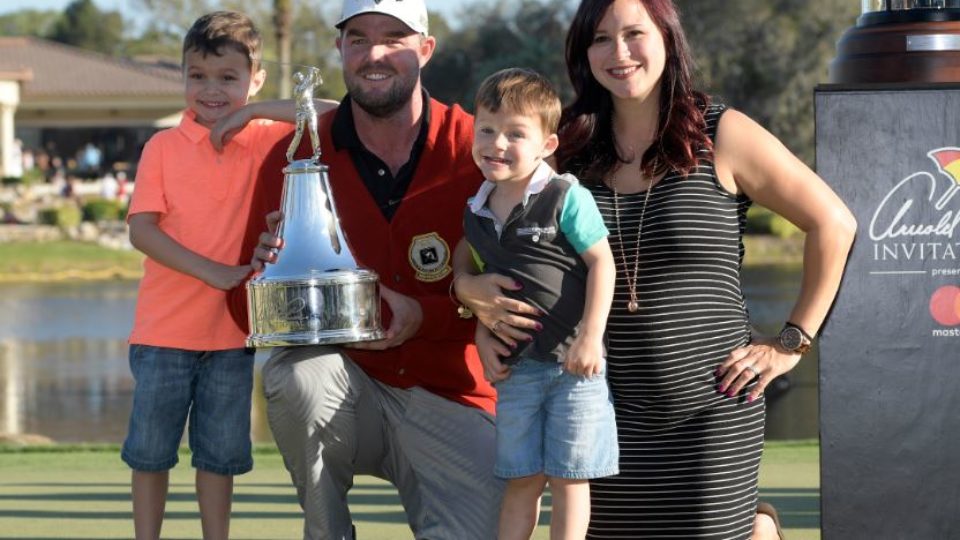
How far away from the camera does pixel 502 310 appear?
4.25 metres

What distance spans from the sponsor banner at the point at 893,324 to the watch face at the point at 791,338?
256 mm

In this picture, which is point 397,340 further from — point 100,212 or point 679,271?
point 100,212

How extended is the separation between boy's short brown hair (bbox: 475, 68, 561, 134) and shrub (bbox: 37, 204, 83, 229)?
3587cm

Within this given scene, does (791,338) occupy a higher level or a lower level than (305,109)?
lower

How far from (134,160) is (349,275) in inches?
2349

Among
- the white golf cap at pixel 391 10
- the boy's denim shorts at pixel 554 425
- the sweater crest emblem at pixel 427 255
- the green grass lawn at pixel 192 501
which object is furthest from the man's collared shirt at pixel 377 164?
the green grass lawn at pixel 192 501

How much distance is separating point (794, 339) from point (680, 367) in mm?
320

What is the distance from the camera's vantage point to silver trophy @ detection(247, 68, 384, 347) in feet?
14.1

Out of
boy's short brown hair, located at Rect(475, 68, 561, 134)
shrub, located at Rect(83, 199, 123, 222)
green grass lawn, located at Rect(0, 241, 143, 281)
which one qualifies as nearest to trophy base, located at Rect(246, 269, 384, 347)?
boy's short brown hair, located at Rect(475, 68, 561, 134)

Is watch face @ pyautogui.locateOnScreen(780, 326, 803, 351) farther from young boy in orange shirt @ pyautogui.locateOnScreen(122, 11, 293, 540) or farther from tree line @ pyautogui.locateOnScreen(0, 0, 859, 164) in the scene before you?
tree line @ pyautogui.locateOnScreen(0, 0, 859, 164)

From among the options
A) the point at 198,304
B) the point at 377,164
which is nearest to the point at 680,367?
the point at 377,164

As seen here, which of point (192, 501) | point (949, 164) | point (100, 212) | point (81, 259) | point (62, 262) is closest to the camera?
point (949, 164)

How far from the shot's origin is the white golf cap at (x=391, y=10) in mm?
4781

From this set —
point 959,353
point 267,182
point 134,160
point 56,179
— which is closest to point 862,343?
point 959,353
